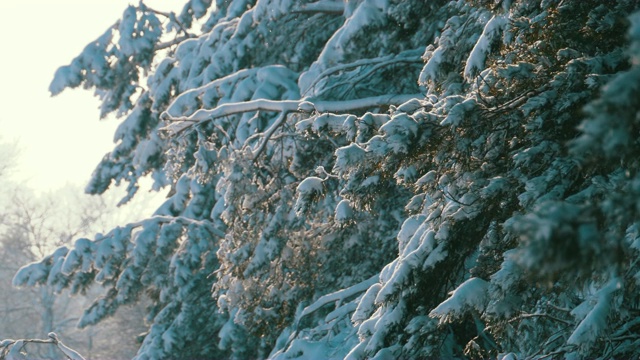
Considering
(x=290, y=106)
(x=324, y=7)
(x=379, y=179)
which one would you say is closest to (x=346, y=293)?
(x=290, y=106)

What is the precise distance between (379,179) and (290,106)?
9.69 ft

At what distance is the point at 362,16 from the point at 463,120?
398 cm

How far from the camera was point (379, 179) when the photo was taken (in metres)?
4.97

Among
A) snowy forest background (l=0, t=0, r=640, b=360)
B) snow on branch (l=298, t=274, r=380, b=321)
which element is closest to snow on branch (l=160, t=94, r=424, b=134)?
snowy forest background (l=0, t=0, r=640, b=360)

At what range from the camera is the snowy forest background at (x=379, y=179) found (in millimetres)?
4285

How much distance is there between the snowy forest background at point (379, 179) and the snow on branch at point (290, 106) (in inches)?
0.8

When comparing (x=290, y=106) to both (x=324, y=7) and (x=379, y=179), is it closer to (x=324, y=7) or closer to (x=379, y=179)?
(x=379, y=179)

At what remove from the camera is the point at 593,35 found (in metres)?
4.84

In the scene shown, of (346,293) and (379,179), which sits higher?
(379,179)

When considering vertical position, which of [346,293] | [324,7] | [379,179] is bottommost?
[346,293]

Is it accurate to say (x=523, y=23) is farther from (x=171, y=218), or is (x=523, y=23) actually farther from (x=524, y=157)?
(x=171, y=218)

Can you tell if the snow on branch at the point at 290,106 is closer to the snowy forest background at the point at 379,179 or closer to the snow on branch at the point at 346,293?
the snowy forest background at the point at 379,179

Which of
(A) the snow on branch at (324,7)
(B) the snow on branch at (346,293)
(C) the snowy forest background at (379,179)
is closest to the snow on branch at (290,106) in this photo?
(C) the snowy forest background at (379,179)

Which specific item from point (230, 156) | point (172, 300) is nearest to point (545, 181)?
point (230, 156)
